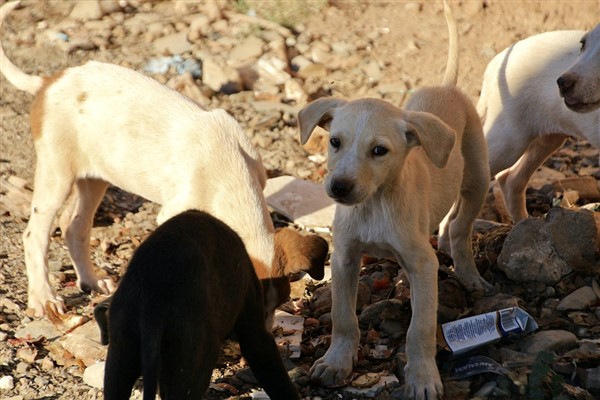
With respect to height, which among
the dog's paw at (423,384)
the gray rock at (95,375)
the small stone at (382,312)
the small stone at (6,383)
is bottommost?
the small stone at (6,383)

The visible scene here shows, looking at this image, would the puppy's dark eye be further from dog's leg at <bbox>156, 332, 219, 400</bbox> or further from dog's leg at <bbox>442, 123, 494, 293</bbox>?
dog's leg at <bbox>442, 123, 494, 293</bbox>

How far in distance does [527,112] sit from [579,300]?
202cm

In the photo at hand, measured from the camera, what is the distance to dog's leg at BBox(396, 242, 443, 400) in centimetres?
451

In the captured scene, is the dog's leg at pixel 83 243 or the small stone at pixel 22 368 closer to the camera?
the small stone at pixel 22 368

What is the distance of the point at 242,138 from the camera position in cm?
597

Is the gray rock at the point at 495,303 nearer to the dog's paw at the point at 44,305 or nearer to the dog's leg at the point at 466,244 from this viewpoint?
the dog's leg at the point at 466,244

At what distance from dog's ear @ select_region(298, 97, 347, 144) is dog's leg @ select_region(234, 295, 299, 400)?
2.96 ft

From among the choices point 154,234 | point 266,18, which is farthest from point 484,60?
point 154,234

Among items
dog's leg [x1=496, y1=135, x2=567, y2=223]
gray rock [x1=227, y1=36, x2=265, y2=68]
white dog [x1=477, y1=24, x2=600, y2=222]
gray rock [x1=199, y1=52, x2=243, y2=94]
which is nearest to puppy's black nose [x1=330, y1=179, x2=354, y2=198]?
white dog [x1=477, y1=24, x2=600, y2=222]

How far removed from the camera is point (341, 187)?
4242 mm

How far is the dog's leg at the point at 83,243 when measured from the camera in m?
6.45

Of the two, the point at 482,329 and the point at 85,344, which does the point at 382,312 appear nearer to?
the point at 482,329

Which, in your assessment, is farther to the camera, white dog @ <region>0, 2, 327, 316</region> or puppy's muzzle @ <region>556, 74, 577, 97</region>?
puppy's muzzle @ <region>556, 74, 577, 97</region>

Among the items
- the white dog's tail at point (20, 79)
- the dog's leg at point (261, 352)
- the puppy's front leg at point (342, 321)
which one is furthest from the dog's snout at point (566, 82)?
the white dog's tail at point (20, 79)
